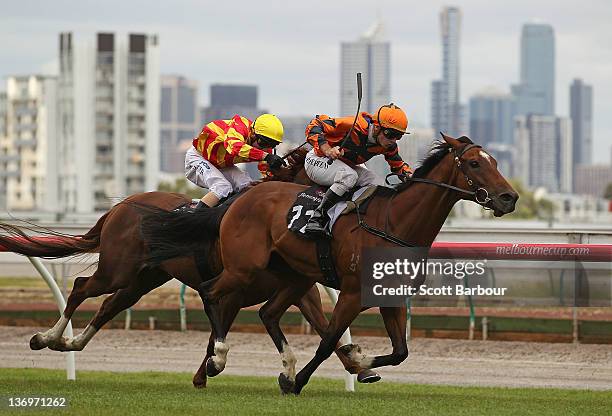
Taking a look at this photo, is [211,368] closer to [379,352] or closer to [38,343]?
[38,343]

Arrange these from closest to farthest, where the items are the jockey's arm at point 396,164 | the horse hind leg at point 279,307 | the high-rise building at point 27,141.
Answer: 1. the jockey's arm at point 396,164
2. the horse hind leg at point 279,307
3. the high-rise building at point 27,141

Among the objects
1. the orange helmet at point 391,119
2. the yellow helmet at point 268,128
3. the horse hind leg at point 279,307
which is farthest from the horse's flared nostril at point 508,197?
the yellow helmet at point 268,128

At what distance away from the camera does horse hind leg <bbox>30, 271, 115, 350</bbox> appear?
28.6 ft

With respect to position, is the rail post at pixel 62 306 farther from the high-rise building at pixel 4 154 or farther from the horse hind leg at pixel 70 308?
the high-rise building at pixel 4 154

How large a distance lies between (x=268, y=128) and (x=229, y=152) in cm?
28

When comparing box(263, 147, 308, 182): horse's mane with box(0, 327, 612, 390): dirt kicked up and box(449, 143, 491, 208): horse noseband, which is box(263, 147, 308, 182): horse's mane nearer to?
box(449, 143, 491, 208): horse noseband

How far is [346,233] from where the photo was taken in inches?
303

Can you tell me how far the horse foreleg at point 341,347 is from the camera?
7750 mm

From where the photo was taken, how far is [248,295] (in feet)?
27.6

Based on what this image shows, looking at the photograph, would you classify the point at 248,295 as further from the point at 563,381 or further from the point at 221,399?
the point at 563,381

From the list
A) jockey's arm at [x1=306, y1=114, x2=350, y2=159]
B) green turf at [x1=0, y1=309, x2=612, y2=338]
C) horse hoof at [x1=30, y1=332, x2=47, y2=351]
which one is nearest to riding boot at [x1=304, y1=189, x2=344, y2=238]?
jockey's arm at [x1=306, y1=114, x2=350, y2=159]

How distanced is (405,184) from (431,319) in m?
4.12

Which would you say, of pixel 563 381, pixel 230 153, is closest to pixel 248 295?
pixel 230 153

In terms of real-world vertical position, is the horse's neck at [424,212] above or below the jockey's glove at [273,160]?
below
